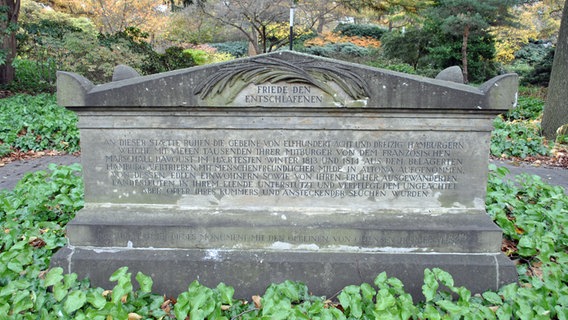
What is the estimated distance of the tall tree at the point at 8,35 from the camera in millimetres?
12711

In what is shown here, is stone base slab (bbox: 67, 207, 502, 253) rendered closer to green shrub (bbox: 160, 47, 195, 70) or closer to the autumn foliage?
green shrub (bbox: 160, 47, 195, 70)

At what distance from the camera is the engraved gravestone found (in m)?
3.21

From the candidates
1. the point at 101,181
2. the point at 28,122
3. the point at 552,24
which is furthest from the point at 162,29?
the point at 101,181

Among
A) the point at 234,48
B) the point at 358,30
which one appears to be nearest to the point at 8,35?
the point at 234,48

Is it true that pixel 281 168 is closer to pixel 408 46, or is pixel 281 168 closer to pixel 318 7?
pixel 408 46

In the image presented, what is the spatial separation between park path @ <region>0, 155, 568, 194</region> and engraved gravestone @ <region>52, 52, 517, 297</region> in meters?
3.79

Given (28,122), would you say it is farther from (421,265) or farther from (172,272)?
(421,265)

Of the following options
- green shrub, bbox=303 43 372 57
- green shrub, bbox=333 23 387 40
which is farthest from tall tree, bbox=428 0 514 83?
green shrub, bbox=333 23 387 40

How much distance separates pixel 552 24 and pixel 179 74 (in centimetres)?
3063

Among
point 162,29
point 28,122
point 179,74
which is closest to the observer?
point 179,74

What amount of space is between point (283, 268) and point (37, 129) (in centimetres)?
849

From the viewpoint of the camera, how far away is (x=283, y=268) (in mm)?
3328

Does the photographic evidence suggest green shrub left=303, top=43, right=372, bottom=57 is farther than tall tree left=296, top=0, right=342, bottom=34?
A: Yes

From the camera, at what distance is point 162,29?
97.9 ft
